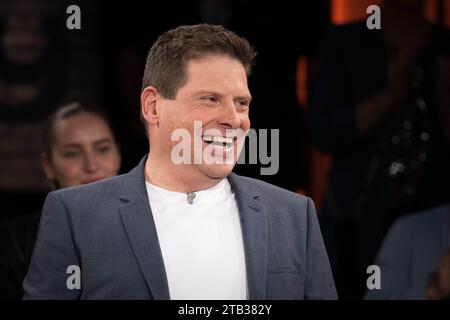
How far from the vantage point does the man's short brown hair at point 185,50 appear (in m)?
1.48

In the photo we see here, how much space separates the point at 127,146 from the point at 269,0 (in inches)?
22.5

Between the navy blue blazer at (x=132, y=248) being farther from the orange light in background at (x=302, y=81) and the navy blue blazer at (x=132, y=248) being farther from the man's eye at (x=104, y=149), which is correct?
the orange light in background at (x=302, y=81)

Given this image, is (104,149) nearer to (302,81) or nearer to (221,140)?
(302,81)

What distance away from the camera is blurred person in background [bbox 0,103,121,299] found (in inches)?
84.3

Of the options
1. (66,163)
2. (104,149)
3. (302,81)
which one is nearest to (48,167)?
(66,163)

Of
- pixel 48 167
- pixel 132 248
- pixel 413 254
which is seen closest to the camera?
pixel 132 248

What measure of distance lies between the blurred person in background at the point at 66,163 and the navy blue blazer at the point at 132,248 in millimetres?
636

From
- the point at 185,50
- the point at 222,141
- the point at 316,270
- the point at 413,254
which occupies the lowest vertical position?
the point at 413,254

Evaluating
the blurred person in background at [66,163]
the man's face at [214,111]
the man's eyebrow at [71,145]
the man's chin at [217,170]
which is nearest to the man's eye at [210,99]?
the man's face at [214,111]

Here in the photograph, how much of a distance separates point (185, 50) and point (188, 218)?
11.6 inches

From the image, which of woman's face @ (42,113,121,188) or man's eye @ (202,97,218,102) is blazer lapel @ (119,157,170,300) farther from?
woman's face @ (42,113,121,188)

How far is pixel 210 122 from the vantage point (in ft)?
4.84

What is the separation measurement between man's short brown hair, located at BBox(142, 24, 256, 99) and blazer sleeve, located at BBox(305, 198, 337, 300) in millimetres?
320

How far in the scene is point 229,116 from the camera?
4.82 ft
